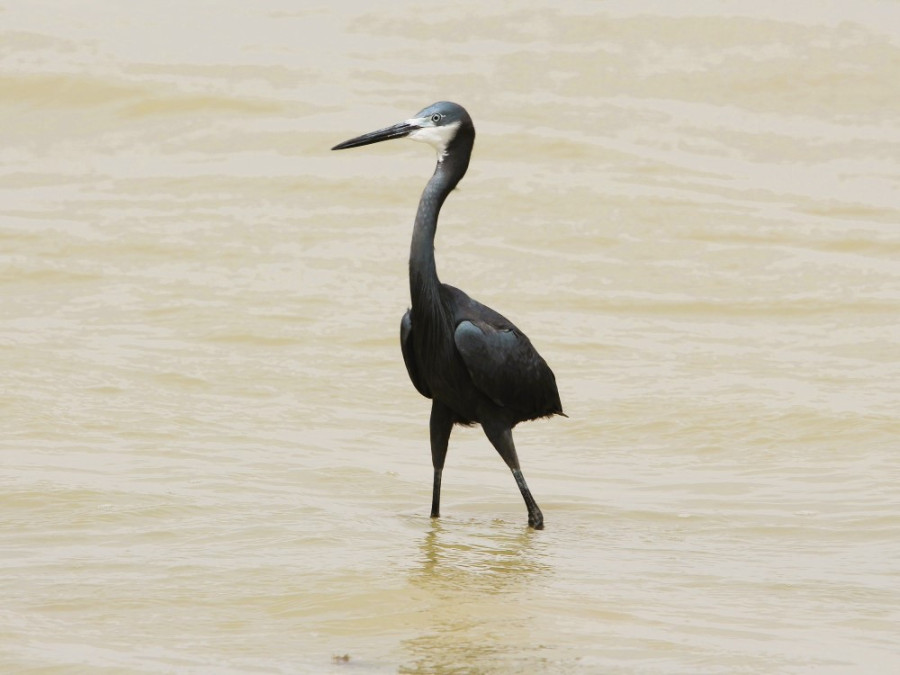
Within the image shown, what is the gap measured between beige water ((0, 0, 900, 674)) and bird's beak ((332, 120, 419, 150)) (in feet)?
5.66

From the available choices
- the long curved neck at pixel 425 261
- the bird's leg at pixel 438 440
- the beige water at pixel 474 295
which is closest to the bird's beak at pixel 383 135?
the long curved neck at pixel 425 261

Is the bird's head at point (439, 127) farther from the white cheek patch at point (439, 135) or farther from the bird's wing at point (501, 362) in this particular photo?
the bird's wing at point (501, 362)

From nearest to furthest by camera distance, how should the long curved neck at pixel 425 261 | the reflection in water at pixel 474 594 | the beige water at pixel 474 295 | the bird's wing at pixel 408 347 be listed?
the reflection in water at pixel 474 594
the beige water at pixel 474 295
the long curved neck at pixel 425 261
the bird's wing at pixel 408 347

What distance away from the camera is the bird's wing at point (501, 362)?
7.07 m

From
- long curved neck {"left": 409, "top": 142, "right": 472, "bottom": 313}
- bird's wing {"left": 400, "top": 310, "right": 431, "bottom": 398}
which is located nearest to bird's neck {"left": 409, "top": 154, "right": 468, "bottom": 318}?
long curved neck {"left": 409, "top": 142, "right": 472, "bottom": 313}

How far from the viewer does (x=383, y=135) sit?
7.14 metres

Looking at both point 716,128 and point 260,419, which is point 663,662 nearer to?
point 260,419

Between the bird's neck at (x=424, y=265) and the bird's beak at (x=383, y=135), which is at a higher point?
the bird's beak at (x=383, y=135)

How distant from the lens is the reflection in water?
17.2 feet

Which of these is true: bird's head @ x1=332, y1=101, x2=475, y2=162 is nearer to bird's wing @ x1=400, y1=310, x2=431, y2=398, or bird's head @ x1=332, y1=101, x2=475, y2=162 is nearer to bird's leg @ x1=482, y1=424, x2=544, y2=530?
bird's wing @ x1=400, y1=310, x2=431, y2=398

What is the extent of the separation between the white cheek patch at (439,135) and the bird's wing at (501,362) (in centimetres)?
85

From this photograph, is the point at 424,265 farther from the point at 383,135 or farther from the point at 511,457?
the point at 511,457

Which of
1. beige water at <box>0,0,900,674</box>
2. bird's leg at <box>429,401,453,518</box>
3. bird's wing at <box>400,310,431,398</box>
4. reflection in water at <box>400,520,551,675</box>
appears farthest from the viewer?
bird's leg at <box>429,401,453,518</box>

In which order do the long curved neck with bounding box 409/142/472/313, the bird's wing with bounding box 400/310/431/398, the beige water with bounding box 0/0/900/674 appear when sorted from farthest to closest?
the bird's wing with bounding box 400/310/431/398
the long curved neck with bounding box 409/142/472/313
the beige water with bounding box 0/0/900/674
